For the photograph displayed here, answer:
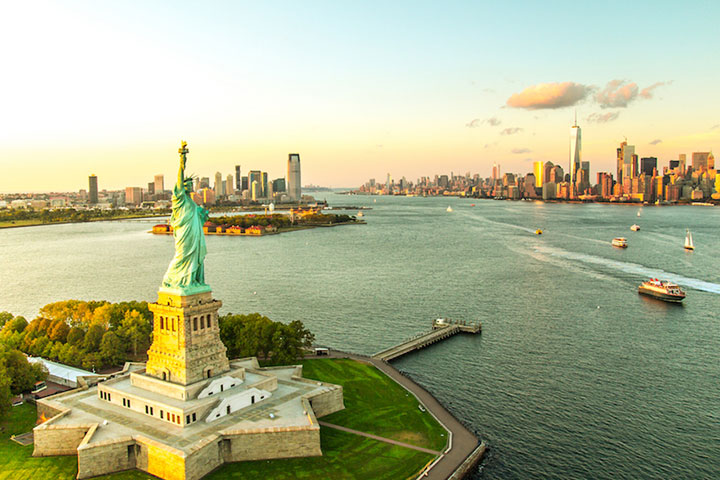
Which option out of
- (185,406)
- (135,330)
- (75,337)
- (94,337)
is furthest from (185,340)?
(75,337)

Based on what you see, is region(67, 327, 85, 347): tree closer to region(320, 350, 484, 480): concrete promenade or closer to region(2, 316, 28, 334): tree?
region(2, 316, 28, 334): tree

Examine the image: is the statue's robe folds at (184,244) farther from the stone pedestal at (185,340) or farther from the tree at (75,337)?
the tree at (75,337)

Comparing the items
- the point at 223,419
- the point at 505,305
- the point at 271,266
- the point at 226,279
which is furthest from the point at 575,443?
the point at 271,266

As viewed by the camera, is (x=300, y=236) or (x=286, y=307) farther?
(x=300, y=236)

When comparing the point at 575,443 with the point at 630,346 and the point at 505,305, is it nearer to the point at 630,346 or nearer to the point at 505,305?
the point at 630,346

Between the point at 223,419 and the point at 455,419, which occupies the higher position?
the point at 223,419

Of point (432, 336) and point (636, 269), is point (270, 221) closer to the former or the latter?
point (636, 269)

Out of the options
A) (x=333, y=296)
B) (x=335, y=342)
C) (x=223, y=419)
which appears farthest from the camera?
(x=333, y=296)

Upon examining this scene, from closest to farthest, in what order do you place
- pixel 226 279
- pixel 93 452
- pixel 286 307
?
1. pixel 93 452
2. pixel 286 307
3. pixel 226 279
